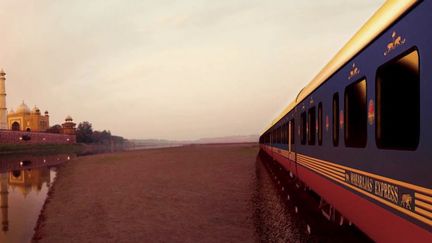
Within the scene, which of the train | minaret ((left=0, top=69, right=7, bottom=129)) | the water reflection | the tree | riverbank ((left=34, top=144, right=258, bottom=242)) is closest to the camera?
the train

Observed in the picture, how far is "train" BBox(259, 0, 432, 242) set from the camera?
3773 millimetres

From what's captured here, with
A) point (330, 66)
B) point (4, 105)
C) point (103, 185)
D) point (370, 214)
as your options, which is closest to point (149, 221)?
point (330, 66)

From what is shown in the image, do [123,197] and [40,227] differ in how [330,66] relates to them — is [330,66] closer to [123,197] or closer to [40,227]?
[40,227]

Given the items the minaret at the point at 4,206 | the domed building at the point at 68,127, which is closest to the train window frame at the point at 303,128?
the minaret at the point at 4,206

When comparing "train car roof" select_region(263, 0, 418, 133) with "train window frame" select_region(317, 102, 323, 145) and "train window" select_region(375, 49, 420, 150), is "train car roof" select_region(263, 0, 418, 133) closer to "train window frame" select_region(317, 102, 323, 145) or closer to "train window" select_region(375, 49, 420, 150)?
"train window" select_region(375, 49, 420, 150)

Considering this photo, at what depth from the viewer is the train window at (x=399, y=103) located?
4059mm

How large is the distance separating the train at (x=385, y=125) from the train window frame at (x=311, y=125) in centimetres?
225

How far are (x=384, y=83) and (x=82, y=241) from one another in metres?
7.76

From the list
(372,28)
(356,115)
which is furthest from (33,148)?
(372,28)

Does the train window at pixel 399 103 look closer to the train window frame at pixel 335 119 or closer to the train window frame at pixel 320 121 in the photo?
the train window frame at pixel 335 119

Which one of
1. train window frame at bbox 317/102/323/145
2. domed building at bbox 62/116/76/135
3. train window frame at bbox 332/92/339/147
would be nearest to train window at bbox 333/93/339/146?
train window frame at bbox 332/92/339/147

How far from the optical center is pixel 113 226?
422 inches

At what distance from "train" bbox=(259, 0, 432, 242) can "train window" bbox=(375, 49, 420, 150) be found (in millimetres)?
10

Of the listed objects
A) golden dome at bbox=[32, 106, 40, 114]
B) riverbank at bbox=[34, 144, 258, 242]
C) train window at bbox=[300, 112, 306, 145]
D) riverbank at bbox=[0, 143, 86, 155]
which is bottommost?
riverbank at bbox=[0, 143, 86, 155]
